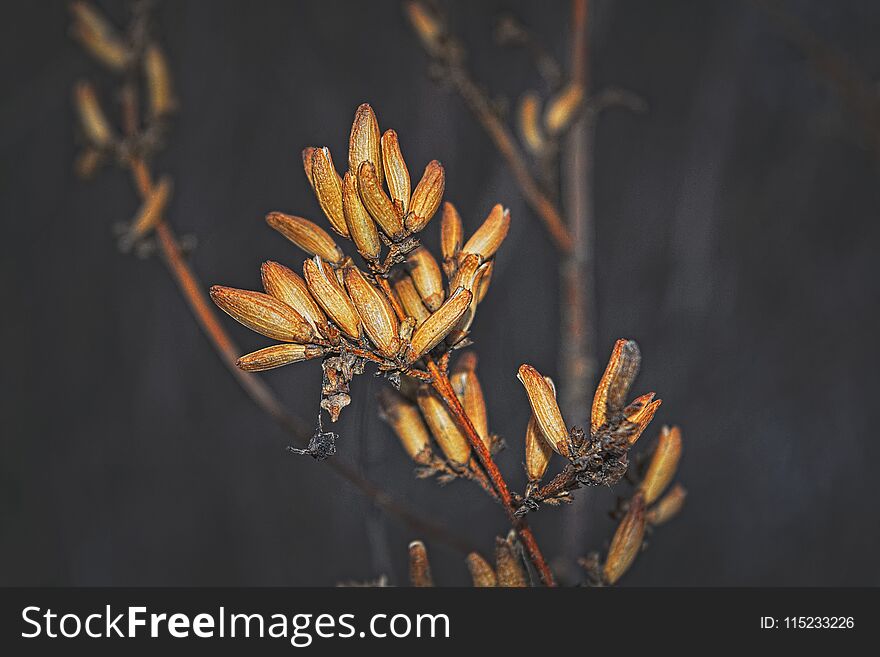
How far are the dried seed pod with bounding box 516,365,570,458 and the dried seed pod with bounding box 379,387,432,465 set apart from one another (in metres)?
0.04

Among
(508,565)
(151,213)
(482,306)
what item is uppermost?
(482,306)

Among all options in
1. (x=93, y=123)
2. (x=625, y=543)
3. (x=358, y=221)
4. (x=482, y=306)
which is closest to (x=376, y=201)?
(x=358, y=221)

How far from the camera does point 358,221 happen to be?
20 centimetres

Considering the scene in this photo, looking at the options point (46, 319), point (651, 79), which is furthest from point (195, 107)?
point (651, 79)

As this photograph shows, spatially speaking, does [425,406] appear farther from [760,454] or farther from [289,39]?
[289,39]

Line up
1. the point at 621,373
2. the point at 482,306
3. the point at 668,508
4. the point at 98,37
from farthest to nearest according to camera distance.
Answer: the point at 482,306 → the point at 98,37 → the point at 668,508 → the point at 621,373

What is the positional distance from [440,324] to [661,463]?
0.10 m

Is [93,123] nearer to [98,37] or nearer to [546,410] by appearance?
[98,37]

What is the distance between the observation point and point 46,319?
869mm

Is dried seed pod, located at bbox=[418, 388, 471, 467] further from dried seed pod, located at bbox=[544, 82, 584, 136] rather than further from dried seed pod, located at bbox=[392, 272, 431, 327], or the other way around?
dried seed pod, located at bbox=[544, 82, 584, 136]

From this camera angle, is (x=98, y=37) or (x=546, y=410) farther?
(x=98, y=37)

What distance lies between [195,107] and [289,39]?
117mm

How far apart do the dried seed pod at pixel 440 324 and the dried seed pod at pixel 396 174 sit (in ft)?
0.09

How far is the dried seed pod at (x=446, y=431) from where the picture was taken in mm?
225
